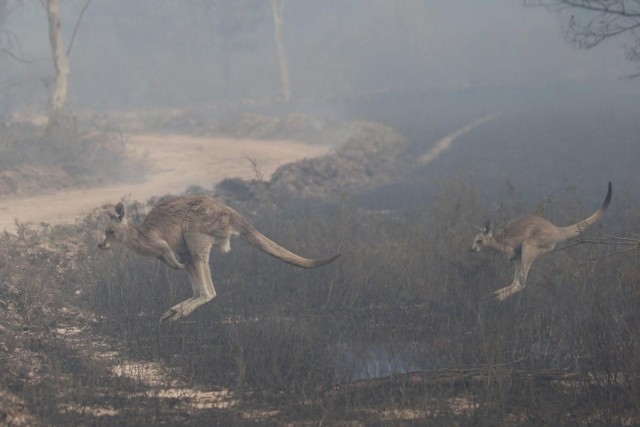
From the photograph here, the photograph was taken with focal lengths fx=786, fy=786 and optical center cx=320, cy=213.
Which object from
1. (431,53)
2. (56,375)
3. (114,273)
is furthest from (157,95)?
(56,375)

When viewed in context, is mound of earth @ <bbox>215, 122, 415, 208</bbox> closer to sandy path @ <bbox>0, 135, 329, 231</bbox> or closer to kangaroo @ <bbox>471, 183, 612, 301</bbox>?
sandy path @ <bbox>0, 135, 329, 231</bbox>

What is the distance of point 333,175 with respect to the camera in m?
20.0

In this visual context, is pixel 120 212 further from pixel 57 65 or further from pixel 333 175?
pixel 57 65

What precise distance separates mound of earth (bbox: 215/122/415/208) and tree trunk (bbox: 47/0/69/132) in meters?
6.51

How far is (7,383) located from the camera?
5.98 meters

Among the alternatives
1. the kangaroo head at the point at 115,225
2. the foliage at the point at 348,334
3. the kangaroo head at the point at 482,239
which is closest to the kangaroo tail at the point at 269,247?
the foliage at the point at 348,334

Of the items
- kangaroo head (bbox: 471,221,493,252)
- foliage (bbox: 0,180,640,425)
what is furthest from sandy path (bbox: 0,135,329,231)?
kangaroo head (bbox: 471,221,493,252)

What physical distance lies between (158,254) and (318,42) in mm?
69827

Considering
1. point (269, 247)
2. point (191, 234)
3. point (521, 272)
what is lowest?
point (521, 272)

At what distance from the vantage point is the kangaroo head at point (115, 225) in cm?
862

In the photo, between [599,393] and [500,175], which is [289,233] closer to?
[599,393]

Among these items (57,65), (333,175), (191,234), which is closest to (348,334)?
(191,234)

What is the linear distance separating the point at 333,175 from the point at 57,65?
813cm

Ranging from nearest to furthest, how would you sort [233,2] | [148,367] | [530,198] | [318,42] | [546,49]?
[148,367], [530,198], [233,2], [546,49], [318,42]
